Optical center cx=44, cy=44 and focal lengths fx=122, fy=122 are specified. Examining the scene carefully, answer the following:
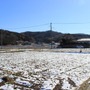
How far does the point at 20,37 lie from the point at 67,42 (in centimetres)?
9644

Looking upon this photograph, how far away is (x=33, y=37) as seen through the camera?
17625 cm


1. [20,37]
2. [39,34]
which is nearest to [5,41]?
[20,37]

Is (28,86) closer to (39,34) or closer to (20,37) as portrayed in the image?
(20,37)

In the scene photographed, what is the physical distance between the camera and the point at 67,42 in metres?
65.1

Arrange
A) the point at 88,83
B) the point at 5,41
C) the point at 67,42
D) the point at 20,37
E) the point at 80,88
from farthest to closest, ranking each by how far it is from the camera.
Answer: the point at 20,37
the point at 5,41
the point at 67,42
the point at 88,83
the point at 80,88

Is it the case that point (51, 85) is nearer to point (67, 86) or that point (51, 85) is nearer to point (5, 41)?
point (67, 86)

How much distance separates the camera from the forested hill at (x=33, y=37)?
8932 cm

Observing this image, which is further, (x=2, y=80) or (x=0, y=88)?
(x=2, y=80)

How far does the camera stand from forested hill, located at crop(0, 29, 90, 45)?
8932 centimetres

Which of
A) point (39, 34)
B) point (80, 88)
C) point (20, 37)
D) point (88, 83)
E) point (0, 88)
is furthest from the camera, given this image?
point (39, 34)

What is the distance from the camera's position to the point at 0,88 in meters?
5.75

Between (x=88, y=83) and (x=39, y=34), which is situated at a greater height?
(x=39, y=34)

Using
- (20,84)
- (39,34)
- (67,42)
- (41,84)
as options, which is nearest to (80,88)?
(41,84)

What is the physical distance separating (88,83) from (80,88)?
3.43 feet
